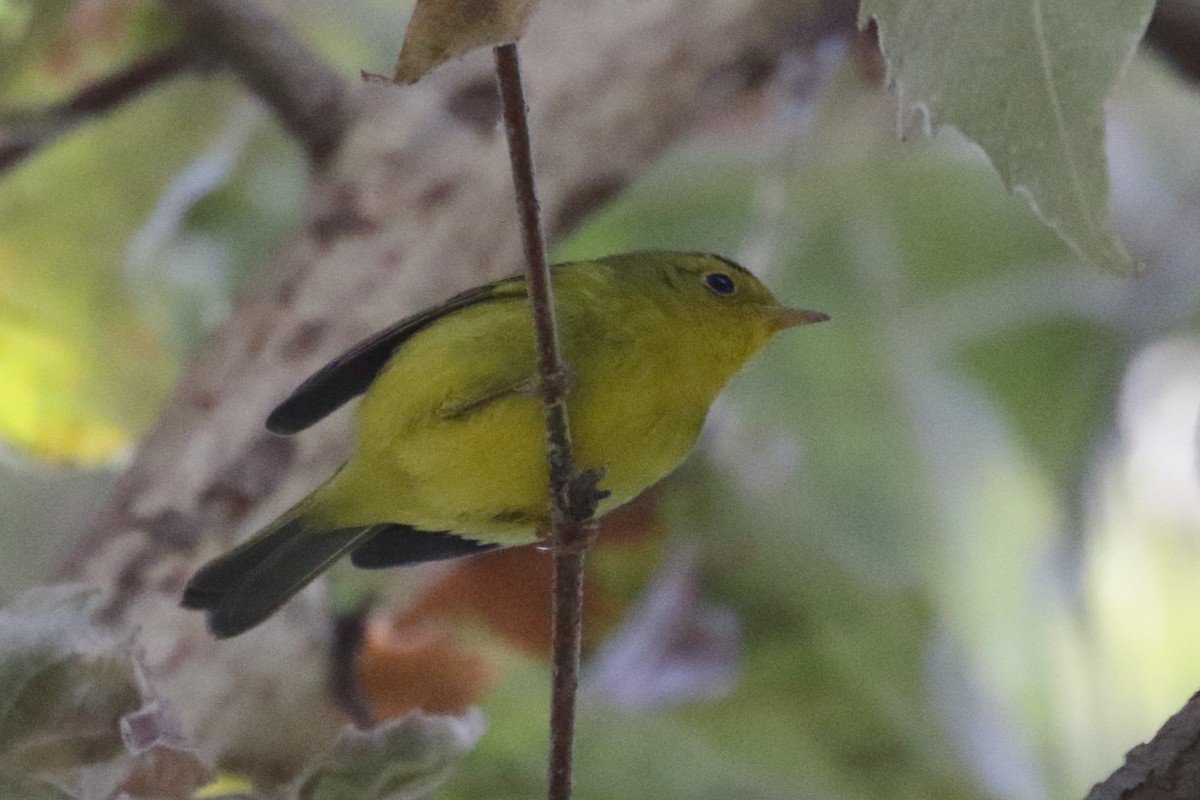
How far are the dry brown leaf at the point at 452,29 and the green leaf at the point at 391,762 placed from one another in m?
0.64

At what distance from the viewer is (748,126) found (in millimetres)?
2500

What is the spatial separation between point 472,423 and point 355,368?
A: 187mm

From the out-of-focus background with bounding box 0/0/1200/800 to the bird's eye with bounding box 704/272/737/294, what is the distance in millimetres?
329

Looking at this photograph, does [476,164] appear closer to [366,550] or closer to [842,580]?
[366,550]

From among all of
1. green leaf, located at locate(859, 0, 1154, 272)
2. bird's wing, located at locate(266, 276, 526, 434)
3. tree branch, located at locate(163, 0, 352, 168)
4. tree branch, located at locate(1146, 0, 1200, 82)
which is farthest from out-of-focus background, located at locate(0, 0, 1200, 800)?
green leaf, located at locate(859, 0, 1154, 272)

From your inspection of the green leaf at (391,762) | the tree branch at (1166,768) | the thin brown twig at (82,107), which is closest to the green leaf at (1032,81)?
the tree branch at (1166,768)

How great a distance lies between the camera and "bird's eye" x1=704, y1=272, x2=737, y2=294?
200cm

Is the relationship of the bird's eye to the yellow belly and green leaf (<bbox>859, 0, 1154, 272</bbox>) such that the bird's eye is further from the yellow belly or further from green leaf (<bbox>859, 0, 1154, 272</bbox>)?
green leaf (<bbox>859, 0, 1154, 272</bbox>)

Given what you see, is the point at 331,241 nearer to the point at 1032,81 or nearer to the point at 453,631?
the point at 453,631

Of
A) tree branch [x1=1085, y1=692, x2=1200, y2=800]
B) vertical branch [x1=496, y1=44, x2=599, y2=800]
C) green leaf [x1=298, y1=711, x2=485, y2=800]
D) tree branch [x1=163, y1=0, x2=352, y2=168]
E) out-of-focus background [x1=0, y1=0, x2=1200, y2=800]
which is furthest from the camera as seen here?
out-of-focus background [x1=0, y1=0, x2=1200, y2=800]

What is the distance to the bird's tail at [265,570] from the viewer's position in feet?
5.44

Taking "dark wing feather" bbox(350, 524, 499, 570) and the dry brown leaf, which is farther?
Answer: "dark wing feather" bbox(350, 524, 499, 570)

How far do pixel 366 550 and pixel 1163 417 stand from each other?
1773 millimetres

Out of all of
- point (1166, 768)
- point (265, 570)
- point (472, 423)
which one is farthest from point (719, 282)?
point (1166, 768)
